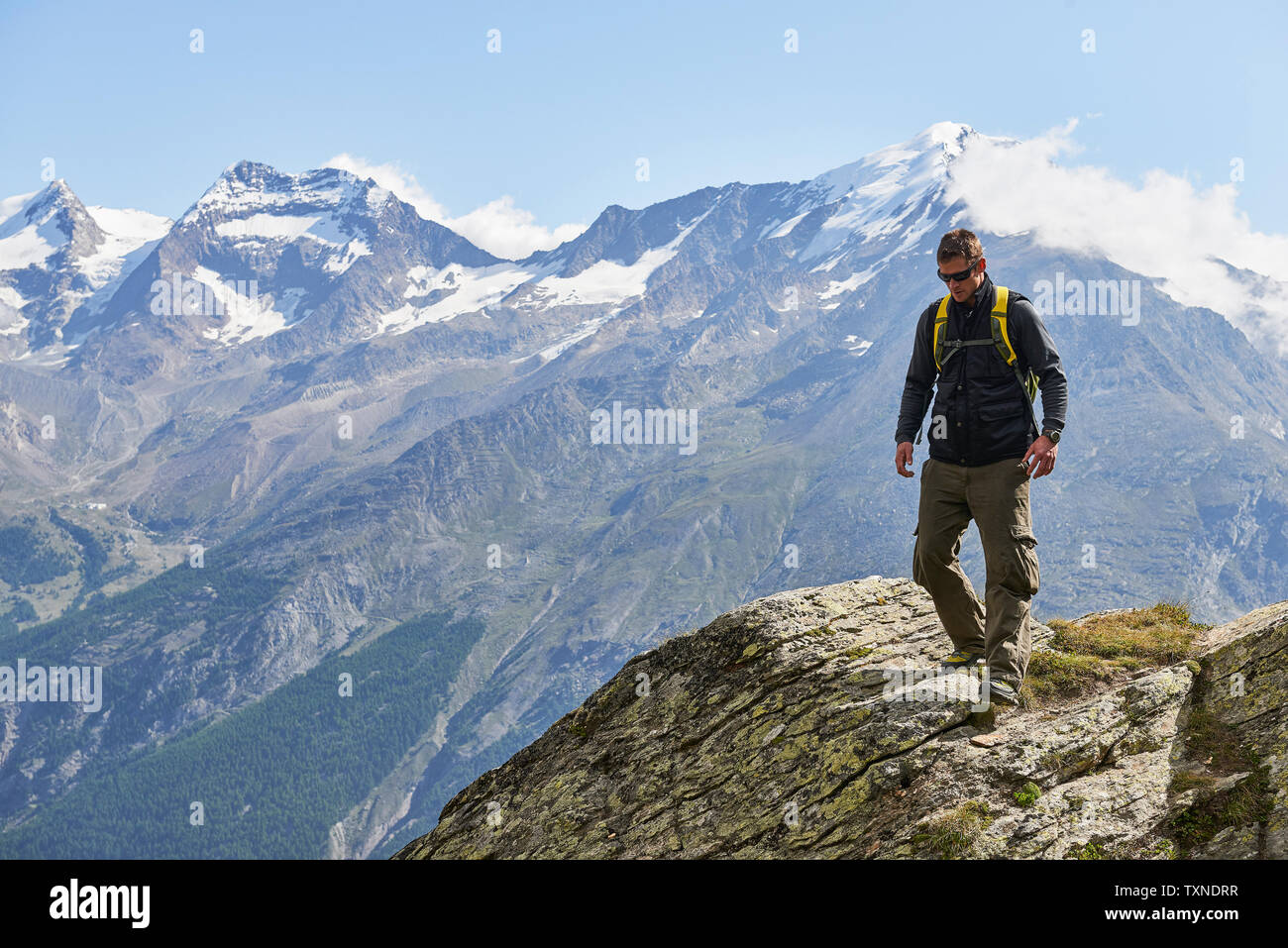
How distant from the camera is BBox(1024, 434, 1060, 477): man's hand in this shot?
11.4 metres

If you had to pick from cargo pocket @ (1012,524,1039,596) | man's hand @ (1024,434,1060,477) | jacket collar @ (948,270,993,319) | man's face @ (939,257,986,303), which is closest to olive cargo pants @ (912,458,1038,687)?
cargo pocket @ (1012,524,1039,596)

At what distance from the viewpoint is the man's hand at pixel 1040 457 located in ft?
37.3

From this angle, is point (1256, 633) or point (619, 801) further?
point (619, 801)

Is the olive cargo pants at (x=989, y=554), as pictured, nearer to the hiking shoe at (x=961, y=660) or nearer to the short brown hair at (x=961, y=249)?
the hiking shoe at (x=961, y=660)

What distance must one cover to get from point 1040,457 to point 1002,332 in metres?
1.77

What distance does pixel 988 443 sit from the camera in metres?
12.0

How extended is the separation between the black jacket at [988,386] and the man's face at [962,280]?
5.5 inches

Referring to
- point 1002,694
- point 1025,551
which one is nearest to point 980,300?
point 1025,551

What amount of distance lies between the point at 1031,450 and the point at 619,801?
778cm

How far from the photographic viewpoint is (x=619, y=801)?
13.5m

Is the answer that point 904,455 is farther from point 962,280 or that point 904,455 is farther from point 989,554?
point 962,280
